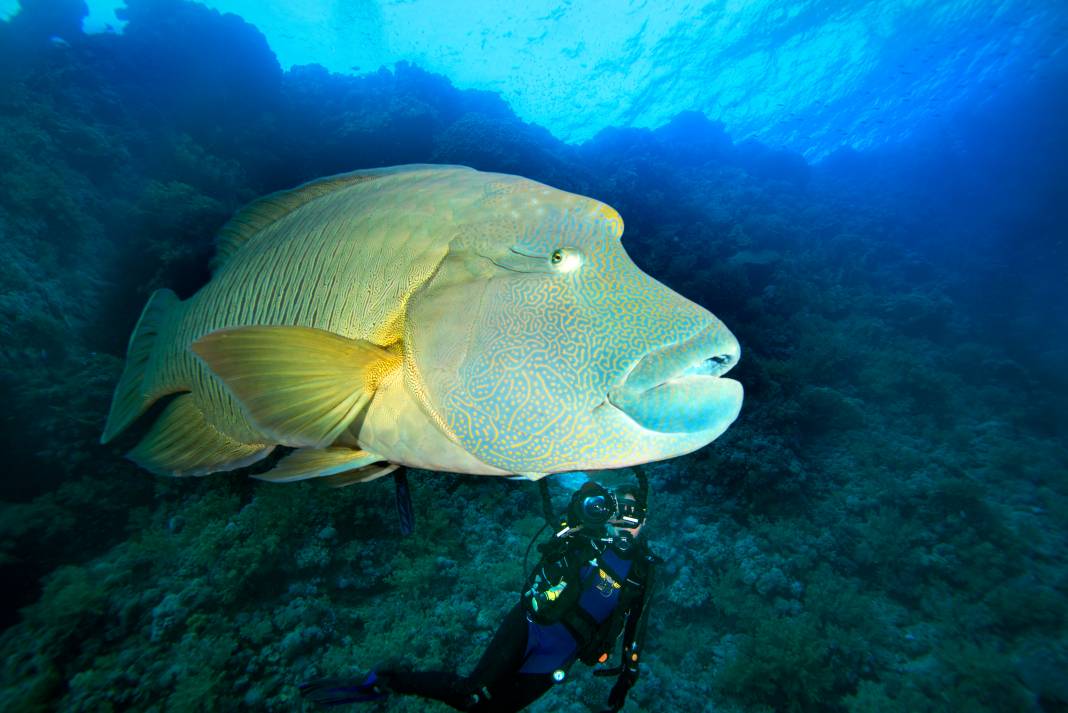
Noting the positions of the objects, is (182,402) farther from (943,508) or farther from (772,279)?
(772,279)

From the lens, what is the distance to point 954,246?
66.1 feet

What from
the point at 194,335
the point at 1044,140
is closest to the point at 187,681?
the point at 194,335

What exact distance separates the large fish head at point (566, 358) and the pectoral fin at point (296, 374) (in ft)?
0.62

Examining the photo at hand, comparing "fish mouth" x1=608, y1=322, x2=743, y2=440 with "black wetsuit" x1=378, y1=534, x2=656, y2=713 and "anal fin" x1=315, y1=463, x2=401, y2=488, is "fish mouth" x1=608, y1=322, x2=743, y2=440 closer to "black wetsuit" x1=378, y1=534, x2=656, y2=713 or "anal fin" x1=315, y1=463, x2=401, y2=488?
"anal fin" x1=315, y1=463, x2=401, y2=488

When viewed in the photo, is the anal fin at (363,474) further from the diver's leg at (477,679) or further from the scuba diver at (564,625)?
the diver's leg at (477,679)

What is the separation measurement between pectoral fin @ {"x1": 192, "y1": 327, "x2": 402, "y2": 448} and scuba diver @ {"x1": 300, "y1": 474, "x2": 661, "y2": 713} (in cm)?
255

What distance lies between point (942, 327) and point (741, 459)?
1256 centimetres

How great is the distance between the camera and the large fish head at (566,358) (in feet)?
3.73

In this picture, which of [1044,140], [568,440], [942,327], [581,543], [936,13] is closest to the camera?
[568,440]

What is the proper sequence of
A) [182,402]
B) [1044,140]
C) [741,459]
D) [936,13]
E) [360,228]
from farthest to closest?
[936,13] → [1044,140] → [741,459] → [182,402] → [360,228]

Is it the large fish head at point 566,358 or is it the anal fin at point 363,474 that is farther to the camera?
the anal fin at point 363,474

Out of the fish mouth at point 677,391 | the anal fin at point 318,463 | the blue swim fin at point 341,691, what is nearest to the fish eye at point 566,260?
the fish mouth at point 677,391

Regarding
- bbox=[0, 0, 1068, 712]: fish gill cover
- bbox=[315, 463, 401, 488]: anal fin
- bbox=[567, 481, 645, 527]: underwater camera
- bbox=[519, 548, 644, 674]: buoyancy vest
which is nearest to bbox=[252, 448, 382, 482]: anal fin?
bbox=[315, 463, 401, 488]: anal fin

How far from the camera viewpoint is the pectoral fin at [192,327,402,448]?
1.22 meters
